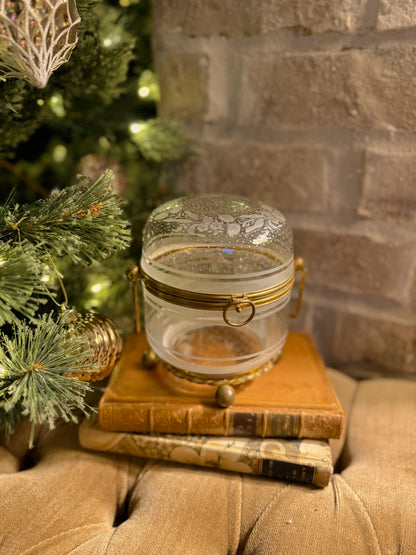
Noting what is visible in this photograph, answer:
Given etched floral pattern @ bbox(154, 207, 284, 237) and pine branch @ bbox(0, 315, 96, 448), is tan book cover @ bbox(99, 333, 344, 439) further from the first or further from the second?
etched floral pattern @ bbox(154, 207, 284, 237)

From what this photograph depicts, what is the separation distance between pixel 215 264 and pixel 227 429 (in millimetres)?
265

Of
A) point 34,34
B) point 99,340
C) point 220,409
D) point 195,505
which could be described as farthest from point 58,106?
point 195,505

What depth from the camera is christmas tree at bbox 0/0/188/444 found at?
1.78 ft

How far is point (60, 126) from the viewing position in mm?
914

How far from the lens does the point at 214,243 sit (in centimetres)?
70

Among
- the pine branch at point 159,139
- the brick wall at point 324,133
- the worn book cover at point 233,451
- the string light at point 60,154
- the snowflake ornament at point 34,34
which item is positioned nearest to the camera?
the snowflake ornament at point 34,34

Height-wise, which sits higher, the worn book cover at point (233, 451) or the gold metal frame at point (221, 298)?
the gold metal frame at point (221, 298)

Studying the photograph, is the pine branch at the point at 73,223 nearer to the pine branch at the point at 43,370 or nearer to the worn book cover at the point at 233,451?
the pine branch at the point at 43,370

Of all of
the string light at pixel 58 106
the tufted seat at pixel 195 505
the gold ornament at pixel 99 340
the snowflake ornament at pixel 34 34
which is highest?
the snowflake ornament at pixel 34 34

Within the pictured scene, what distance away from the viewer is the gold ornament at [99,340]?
69 centimetres

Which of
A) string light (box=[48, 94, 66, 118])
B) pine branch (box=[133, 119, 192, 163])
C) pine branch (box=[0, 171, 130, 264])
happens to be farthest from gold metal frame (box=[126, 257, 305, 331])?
string light (box=[48, 94, 66, 118])

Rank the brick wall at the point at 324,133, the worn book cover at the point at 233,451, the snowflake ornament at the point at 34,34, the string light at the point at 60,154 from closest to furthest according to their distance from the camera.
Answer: the snowflake ornament at the point at 34,34, the worn book cover at the point at 233,451, the brick wall at the point at 324,133, the string light at the point at 60,154

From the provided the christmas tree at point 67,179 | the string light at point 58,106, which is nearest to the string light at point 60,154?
the christmas tree at point 67,179

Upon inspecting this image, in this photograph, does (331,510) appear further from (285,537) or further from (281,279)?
(281,279)
